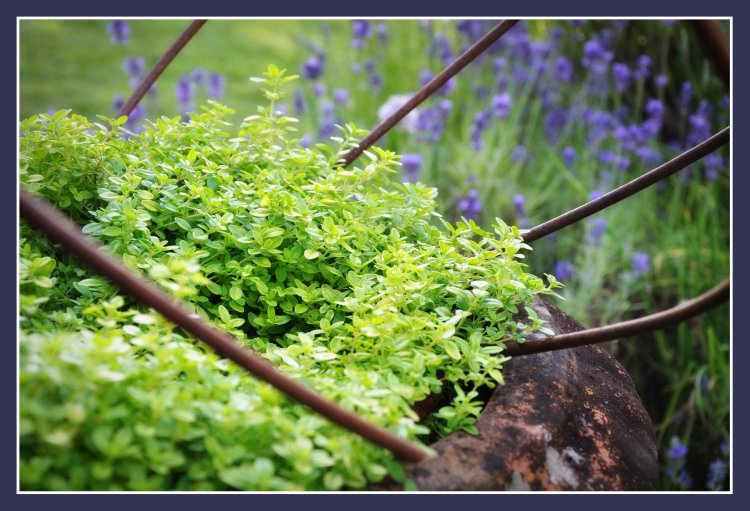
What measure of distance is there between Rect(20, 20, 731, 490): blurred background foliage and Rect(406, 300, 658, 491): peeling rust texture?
4.53ft

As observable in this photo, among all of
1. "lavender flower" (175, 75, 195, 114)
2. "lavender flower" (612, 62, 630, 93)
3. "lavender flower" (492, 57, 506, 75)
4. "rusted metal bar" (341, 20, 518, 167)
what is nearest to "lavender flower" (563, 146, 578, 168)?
"lavender flower" (612, 62, 630, 93)

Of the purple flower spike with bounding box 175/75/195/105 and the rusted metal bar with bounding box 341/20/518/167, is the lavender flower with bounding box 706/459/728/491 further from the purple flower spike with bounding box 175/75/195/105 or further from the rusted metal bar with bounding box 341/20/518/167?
the purple flower spike with bounding box 175/75/195/105

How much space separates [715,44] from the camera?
0.89 meters

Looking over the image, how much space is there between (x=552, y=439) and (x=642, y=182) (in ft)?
1.82

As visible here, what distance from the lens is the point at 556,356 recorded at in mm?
1272

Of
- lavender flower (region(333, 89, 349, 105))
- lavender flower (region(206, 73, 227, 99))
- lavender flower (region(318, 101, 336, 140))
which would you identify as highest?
lavender flower (region(206, 73, 227, 99))

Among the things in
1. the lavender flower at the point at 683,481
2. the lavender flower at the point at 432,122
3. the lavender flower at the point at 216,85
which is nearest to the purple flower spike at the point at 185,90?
the lavender flower at the point at 216,85

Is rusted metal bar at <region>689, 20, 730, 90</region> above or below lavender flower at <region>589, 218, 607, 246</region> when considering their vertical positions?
below

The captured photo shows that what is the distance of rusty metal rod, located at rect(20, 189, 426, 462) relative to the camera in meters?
0.90

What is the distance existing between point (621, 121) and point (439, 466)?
10.1ft

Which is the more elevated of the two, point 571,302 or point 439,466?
point 571,302

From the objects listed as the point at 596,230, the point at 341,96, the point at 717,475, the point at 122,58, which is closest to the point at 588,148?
the point at 596,230

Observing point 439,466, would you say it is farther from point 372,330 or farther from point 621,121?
point 621,121

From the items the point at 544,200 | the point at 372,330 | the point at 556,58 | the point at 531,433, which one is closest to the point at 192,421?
the point at 372,330
